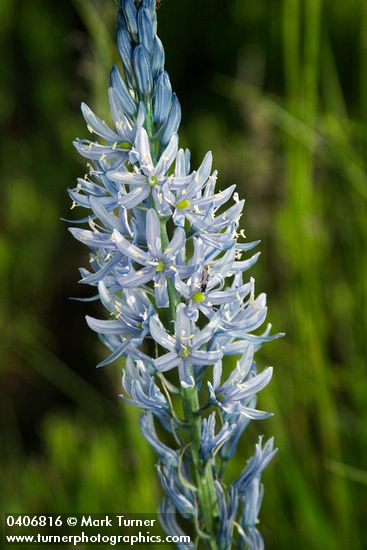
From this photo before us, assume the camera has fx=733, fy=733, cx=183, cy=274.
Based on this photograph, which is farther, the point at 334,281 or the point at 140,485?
the point at 334,281

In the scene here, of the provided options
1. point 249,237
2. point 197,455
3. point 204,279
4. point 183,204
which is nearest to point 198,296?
point 204,279

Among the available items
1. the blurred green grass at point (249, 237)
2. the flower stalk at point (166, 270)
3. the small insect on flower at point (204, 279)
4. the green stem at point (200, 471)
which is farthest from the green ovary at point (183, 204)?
the blurred green grass at point (249, 237)

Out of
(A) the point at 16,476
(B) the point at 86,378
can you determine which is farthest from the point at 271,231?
(A) the point at 16,476

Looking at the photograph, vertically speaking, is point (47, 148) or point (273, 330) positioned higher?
point (47, 148)

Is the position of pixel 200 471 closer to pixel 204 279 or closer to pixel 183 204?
pixel 204 279

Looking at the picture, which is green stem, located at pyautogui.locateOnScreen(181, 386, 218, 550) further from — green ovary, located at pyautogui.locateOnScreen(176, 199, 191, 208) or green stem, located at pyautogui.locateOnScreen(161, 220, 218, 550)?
green ovary, located at pyautogui.locateOnScreen(176, 199, 191, 208)

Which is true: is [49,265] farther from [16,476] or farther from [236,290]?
[236,290]

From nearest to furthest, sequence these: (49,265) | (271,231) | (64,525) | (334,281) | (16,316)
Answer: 1. (64,525)
2. (334,281)
3. (271,231)
4. (16,316)
5. (49,265)
